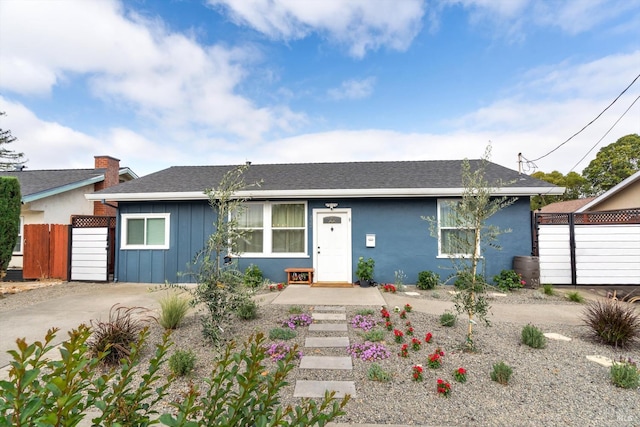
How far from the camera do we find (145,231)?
29.6 ft

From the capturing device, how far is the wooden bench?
8305mm

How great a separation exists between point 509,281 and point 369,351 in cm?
577

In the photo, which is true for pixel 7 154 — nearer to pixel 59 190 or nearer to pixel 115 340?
pixel 59 190

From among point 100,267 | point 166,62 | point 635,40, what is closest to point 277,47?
point 166,62

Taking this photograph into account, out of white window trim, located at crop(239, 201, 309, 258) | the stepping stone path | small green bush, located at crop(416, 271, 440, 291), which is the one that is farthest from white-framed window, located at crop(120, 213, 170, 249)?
small green bush, located at crop(416, 271, 440, 291)

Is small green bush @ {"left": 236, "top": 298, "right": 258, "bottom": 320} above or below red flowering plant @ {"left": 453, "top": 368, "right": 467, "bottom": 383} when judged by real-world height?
above

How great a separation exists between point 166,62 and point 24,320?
27.1ft

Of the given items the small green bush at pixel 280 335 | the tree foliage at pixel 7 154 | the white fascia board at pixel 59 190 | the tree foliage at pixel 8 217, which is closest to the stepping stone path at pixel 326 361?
the small green bush at pixel 280 335

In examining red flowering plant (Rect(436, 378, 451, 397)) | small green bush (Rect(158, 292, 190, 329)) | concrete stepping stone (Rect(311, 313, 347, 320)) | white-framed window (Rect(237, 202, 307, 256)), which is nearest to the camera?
red flowering plant (Rect(436, 378, 451, 397))

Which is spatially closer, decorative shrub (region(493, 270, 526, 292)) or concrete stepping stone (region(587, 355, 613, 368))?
concrete stepping stone (region(587, 355, 613, 368))

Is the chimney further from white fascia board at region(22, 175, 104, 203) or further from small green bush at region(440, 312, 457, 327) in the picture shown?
small green bush at region(440, 312, 457, 327)

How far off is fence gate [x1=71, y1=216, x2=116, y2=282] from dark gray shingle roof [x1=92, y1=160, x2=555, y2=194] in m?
1.25

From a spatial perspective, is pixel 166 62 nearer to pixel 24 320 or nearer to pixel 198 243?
pixel 198 243

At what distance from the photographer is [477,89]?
11.4m
